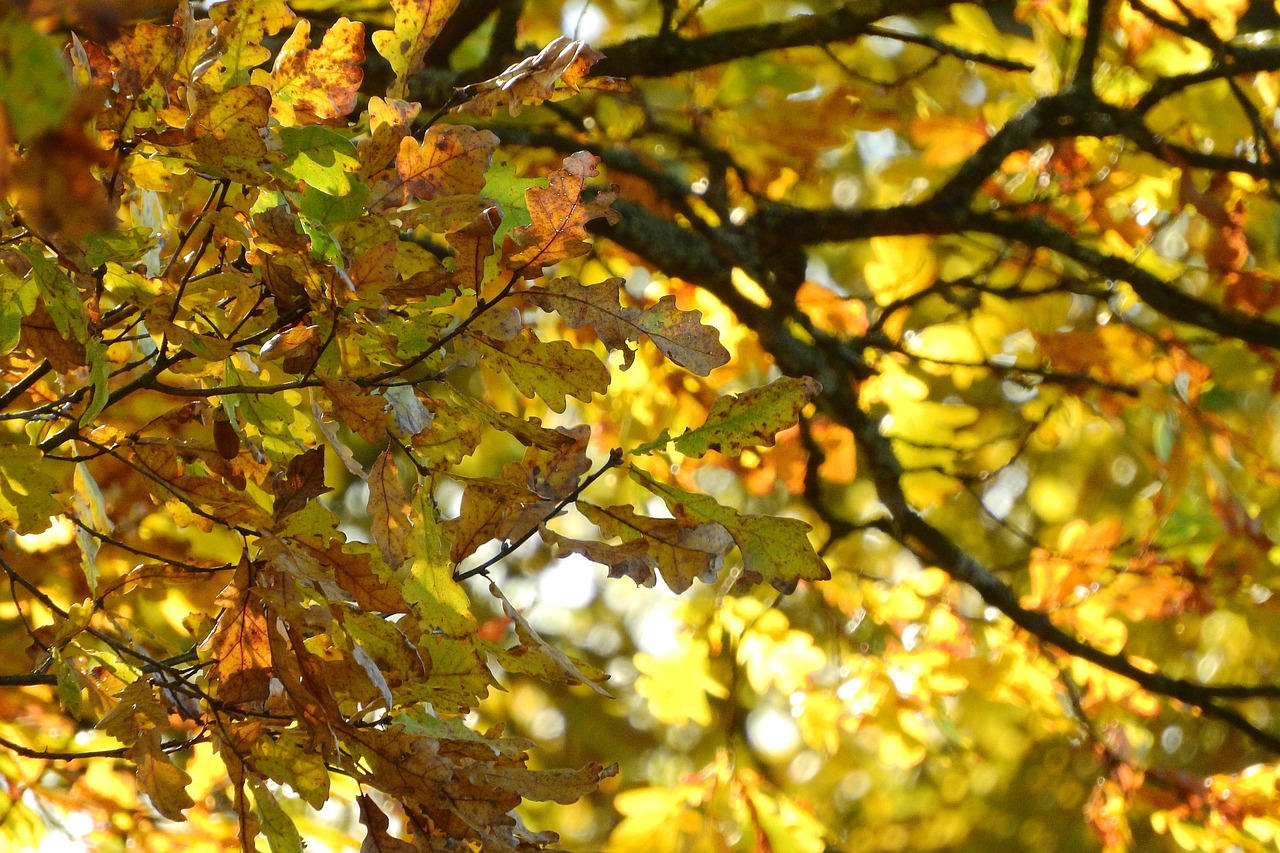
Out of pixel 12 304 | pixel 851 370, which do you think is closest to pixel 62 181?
pixel 12 304

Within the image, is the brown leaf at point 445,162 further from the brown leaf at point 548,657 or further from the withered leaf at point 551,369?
the brown leaf at point 548,657

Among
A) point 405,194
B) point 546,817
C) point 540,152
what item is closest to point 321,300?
point 405,194

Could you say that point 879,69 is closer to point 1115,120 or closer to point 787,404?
point 1115,120

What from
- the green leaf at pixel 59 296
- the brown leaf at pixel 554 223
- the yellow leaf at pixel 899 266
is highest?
the green leaf at pixel 59 296

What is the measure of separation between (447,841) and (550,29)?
1793 millimetres

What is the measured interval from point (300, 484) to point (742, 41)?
37.9 inches

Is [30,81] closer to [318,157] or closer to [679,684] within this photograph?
[318,157]

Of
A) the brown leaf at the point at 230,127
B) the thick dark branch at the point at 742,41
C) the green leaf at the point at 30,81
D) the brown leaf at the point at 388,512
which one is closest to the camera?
the green leaf at the point at 30,81

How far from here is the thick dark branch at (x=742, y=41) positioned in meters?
1.32

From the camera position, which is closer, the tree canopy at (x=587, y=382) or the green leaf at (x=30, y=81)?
the green leaf at (x=30, y=81)

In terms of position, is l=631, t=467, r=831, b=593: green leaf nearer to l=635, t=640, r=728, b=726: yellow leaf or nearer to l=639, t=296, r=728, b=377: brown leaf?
l=639, t=296, r=728, b=377: brown leaf

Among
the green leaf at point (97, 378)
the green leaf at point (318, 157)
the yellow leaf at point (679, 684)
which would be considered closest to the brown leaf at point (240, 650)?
the green leaf at point (97, 378)

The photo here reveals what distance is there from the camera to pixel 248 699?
608mm

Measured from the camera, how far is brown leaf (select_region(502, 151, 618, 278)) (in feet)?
1.83
